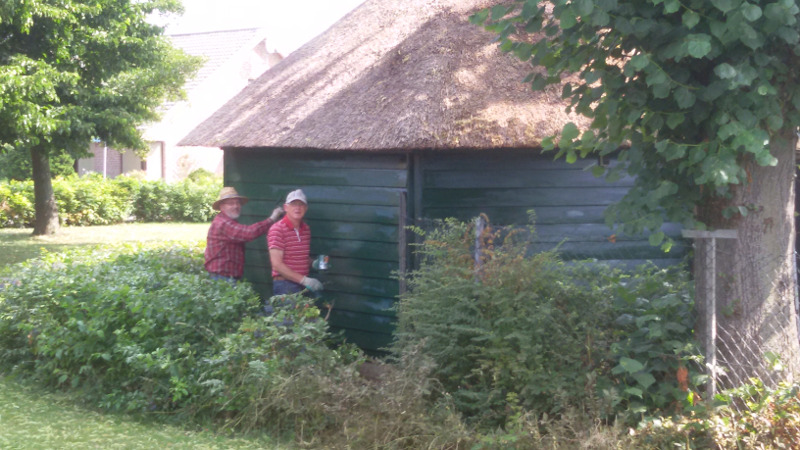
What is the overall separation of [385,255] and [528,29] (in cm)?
337

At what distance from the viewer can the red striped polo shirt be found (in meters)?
8.37

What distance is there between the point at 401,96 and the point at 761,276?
4040 mm

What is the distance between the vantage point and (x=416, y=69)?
28.9ft

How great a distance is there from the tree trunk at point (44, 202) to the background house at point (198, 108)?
11651 mm

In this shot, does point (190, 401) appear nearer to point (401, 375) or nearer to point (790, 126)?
point (401, 375)

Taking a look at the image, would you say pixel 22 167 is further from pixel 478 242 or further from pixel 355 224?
pixel 478 242

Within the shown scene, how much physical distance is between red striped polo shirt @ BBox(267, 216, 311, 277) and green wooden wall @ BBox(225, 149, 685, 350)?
545mm

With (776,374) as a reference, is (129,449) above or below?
below

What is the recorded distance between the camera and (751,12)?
482cm

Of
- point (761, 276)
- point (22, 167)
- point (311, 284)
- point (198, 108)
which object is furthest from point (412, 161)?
point (198, 108)

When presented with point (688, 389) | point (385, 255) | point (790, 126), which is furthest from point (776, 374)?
point (385, 255)

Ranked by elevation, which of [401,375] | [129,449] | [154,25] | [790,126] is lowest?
[129,449]

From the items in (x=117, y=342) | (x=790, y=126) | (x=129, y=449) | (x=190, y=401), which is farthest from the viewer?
(x=117, y=342)

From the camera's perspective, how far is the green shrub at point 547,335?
5.79 m
